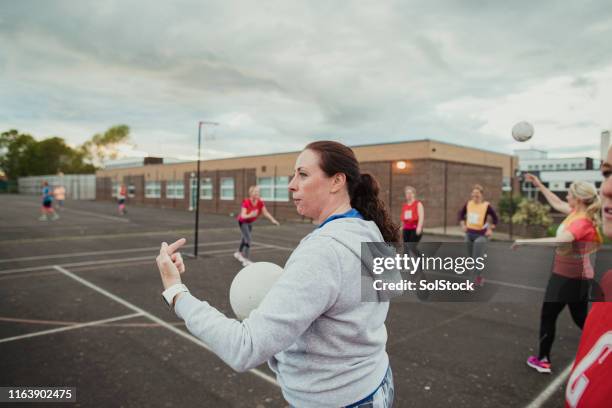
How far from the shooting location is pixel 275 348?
133 cm

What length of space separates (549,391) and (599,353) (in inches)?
141

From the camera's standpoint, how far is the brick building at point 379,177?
22000mm

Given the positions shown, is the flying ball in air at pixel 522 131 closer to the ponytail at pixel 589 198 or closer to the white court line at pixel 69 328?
the ponytail at pixel 589 198

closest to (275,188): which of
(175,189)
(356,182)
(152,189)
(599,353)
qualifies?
(175,189)

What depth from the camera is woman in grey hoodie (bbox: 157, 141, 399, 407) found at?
1.31 meters

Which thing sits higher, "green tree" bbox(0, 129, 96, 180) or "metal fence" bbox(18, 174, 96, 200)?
Answer: "green tree" bbox(0, 129, 96, 180)

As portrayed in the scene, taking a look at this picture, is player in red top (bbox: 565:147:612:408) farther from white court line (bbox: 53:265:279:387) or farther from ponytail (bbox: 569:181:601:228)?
ponytail (bbox: 569:181:601:228)

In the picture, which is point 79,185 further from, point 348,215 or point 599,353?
point 599,353

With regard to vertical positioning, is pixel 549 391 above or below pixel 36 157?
below

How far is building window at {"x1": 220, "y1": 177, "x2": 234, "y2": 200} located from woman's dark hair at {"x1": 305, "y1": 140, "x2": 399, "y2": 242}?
105 feet

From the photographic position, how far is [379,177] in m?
23.5

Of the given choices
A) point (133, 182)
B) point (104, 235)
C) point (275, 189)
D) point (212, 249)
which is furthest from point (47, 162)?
point (212, 249)

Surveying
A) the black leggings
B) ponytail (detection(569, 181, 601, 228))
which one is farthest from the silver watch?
ponytail (detection(569, 181, 601, 228))

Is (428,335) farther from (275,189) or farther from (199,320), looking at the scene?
(275,189)
